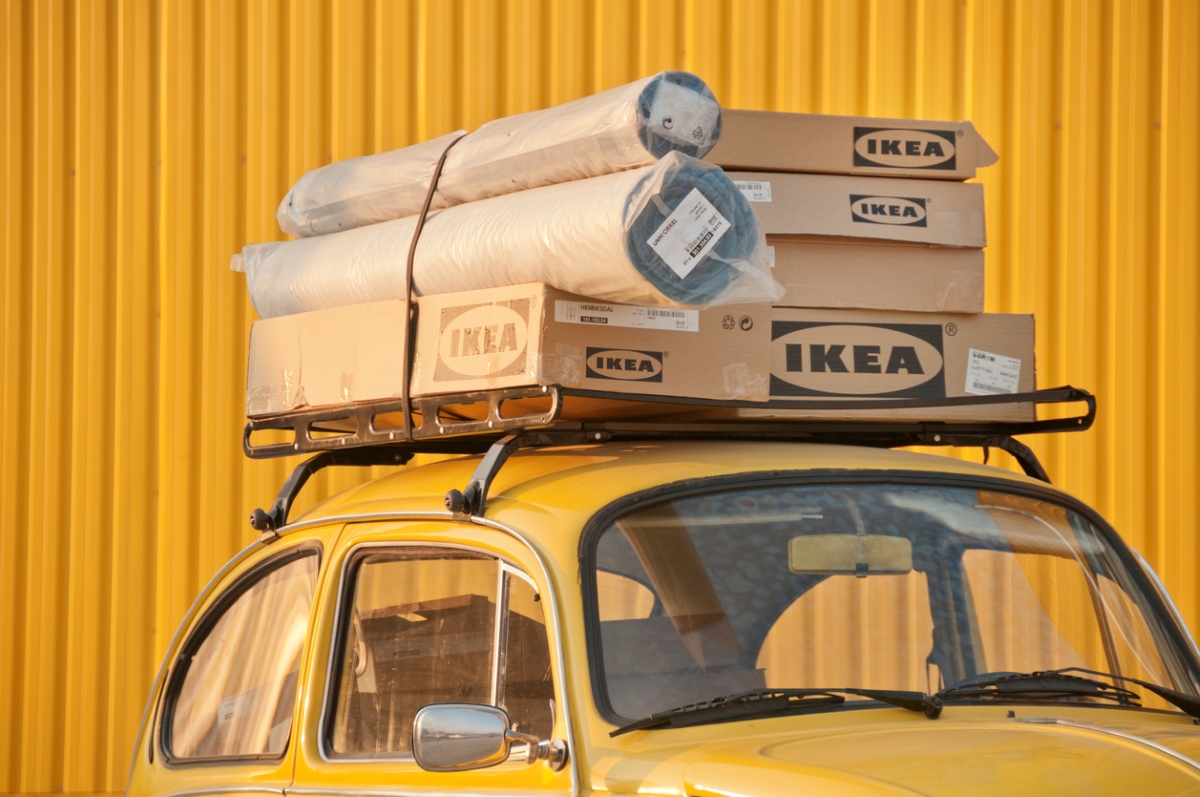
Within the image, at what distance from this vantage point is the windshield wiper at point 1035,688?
2.55 meters

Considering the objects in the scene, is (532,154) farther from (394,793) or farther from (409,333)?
(394,793)

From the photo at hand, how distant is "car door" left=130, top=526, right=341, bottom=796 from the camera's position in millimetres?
3246

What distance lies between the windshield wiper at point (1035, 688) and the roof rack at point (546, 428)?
2.85 feet

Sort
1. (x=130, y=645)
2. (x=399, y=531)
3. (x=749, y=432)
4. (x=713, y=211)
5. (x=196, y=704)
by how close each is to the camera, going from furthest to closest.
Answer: (x=130, y=645), (x=196, y=704), (x=749, y=432), (x=399, y=531), (x=713, y=211)

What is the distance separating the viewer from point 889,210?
12.3ft

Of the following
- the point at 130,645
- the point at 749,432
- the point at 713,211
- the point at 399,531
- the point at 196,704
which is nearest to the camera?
the point at 713,211

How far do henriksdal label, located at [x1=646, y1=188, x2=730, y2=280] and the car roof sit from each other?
17.6 inches

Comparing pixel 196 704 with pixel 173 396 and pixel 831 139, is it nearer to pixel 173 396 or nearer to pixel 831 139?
pixel 831 139

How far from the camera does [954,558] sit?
286 centimetres

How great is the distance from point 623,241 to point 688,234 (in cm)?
16

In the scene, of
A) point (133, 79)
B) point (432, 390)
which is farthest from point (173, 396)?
point (432, 390)

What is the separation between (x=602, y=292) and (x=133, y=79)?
4835 mm

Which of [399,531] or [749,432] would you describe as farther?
[749,432]

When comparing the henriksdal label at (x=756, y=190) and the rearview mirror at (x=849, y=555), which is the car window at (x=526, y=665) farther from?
the henriksdal label at (x=756, y=190)
